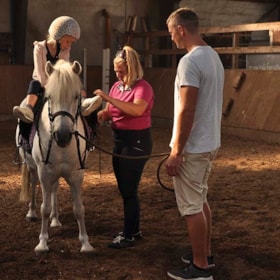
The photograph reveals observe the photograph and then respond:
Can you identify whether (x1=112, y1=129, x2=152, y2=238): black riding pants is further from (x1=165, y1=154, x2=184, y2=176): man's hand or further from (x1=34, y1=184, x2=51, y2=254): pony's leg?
(x1=165, y1=154, x2=184, y2=176): man's hand

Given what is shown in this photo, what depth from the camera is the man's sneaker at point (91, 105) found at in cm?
405

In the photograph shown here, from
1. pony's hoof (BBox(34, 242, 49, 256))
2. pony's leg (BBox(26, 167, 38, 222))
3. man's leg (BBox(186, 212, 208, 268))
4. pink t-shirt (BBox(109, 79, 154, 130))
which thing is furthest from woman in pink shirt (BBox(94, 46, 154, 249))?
pony's leg (BBox(26, 167, 38, 222))

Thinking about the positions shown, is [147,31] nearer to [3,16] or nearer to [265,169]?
[3,16]

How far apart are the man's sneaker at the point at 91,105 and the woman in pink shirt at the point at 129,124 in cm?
9

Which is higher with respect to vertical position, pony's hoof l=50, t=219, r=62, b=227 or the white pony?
the white pony

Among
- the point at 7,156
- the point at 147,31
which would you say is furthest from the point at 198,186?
the point at 147,31

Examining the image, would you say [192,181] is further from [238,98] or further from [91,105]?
[238,98]

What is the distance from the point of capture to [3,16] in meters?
13.7

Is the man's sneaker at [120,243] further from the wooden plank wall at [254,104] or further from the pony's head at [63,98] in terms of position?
the wooden plank wall at [254,104]

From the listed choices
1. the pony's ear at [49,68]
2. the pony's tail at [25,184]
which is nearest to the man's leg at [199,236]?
the pony's ear at [49,68]

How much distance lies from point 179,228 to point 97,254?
968 mm

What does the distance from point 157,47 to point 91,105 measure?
11.2m

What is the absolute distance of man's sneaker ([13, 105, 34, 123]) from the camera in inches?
160

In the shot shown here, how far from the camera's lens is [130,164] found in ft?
13.5
